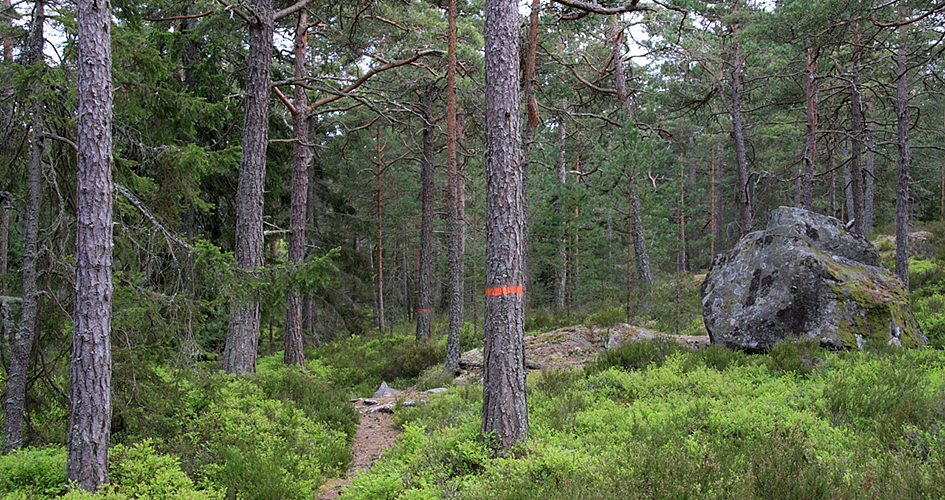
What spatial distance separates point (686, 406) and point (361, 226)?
17183mm

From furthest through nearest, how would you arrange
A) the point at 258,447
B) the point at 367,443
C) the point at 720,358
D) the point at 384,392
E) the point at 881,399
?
the point at 384,392 < the point at 720,358 < the point at 367,443 < the point at 258,447 < the point at 881,399

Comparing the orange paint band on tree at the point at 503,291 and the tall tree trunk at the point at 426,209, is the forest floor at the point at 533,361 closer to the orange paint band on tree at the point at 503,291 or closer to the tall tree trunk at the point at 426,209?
the orange paint band on tree at the point at 503,291

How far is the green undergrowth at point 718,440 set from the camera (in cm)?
361

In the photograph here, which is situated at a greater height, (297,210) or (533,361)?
(297,210)

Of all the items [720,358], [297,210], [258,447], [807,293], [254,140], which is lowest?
[258,447]

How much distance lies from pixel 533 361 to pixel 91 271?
351 inches

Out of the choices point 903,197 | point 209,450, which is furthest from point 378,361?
point 903,197

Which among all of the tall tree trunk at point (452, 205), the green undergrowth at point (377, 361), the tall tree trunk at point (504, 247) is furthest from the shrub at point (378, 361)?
the tall tree trunk at point (504, 247)

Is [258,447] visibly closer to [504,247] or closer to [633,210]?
[504,247]

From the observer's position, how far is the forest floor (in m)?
7.29

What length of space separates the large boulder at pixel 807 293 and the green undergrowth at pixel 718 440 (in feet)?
2.40

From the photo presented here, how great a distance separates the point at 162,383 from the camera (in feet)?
20.1

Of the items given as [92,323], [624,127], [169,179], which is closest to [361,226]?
[624,127]

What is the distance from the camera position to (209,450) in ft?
19.5
